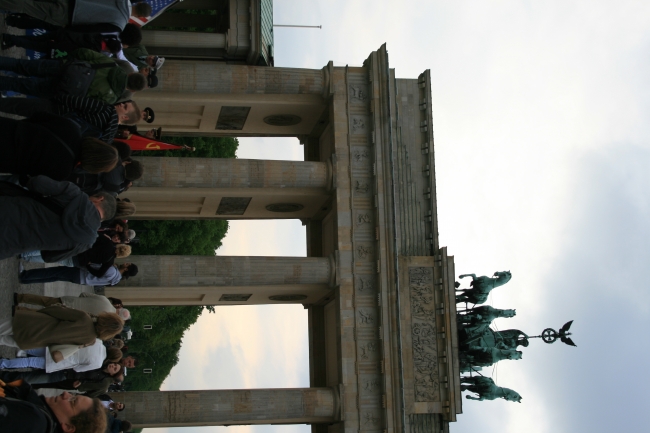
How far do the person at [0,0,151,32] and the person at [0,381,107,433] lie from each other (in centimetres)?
927

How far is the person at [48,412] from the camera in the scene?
269 inches

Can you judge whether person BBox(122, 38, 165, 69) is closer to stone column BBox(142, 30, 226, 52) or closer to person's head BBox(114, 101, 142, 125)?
person's head BBox(114, 101, 142, 125)

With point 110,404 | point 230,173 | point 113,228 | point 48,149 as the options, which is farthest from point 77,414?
point 230,173

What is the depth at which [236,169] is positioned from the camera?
25344 mm

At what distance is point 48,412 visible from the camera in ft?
24.4

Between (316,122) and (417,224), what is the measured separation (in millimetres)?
Result: 5995

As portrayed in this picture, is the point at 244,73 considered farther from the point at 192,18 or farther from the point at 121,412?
the point at 121,412

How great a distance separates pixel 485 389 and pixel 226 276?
11.0 m

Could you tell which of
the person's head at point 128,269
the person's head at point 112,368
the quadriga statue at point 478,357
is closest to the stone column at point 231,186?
the person's head at point 128,269

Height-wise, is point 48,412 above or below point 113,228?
below

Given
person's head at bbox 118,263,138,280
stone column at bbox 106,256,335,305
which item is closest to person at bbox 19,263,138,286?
person's head at bbox 118,263,138,280

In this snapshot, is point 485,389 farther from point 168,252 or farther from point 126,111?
point 168,252

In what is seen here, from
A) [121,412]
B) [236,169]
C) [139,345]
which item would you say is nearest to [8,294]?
[121,412]

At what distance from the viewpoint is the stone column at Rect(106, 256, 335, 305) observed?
79.2 ft
